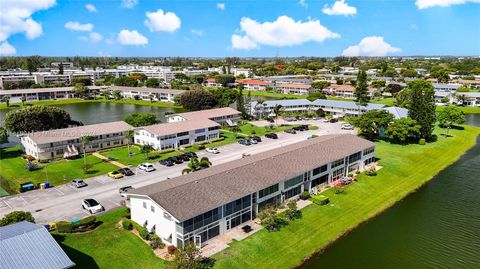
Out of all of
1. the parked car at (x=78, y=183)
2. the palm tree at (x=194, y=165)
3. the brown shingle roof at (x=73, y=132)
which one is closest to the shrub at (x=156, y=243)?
the palm tree at (x=194, y=165)

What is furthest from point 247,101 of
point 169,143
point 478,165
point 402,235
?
point 402,235

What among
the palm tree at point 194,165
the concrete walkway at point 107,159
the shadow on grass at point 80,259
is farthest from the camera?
the concrete walkway at point 107,159

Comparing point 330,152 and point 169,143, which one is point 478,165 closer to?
point 330,152

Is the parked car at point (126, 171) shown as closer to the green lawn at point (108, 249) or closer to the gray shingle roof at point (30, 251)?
the green lawn at point (108, 249)

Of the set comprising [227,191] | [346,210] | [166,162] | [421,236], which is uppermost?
[227,191]

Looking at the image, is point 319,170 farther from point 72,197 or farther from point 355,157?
point 72,197

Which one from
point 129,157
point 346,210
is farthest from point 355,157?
point 129,157

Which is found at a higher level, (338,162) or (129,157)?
(338,162)
